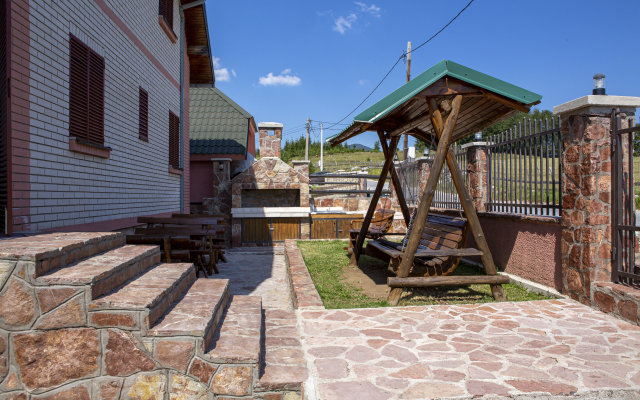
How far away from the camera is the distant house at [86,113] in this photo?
4410mm

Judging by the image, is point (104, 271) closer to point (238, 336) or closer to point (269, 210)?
point (238, 336)

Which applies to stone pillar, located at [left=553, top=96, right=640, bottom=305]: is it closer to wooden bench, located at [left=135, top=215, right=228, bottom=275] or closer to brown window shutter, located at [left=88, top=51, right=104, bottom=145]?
wooden bench, located at [left=135, top=215, right=228, bottom=275]

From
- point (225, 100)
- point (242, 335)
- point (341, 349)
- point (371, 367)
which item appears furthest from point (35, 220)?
point (225, 100)

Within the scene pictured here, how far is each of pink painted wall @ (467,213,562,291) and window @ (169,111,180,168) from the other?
7.35 m

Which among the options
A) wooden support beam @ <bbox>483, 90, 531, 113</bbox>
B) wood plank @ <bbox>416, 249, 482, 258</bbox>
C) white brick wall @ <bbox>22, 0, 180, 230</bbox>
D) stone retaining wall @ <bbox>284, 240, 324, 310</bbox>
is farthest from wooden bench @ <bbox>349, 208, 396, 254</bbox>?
white brick wall @ <bbox>22, 0, 180, 230</bbox>

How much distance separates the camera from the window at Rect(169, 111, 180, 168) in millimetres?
10375

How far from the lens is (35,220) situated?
4.66m

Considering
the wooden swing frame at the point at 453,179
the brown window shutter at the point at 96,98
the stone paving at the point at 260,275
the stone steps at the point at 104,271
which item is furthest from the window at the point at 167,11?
the stone steps at the point at 104,271

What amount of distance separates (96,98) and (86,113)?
453 mm

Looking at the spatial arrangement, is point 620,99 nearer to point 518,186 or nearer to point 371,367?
point 518,186

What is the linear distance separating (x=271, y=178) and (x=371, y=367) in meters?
9.97

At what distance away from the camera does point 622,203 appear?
4527 millimetres

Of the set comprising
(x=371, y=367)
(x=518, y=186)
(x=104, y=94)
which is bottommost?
(x=371, y=367)

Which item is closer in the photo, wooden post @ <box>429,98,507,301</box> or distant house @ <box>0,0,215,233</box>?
distant house @ <box>0,0,215,233</box>
